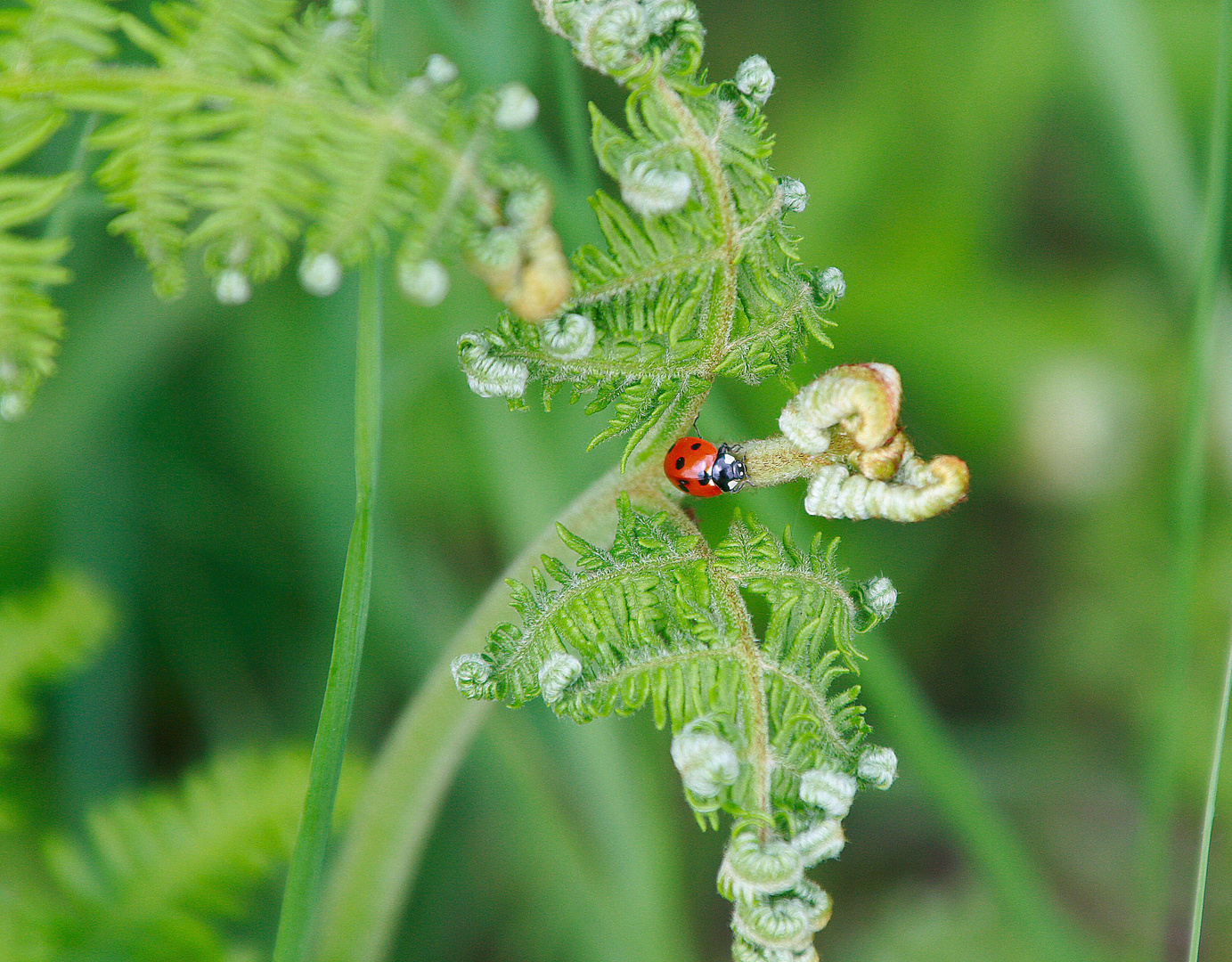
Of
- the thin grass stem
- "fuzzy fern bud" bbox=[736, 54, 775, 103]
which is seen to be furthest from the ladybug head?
the thin grass stem

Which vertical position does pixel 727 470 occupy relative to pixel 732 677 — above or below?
above

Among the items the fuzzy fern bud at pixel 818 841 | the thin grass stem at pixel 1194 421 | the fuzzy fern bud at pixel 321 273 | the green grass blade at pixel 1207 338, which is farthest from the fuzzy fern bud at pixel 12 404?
the thin grass stem at pixel 1194 421

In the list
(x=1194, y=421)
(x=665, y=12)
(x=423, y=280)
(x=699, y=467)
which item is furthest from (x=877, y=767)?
(x=1194, y=421)

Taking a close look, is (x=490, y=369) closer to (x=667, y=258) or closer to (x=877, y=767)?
Result: (x=667, y=258)

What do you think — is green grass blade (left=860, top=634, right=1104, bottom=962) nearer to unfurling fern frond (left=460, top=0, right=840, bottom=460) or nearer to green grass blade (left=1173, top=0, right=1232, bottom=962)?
green grass blade (left=1173, top=0, right=1232, bottom=962)

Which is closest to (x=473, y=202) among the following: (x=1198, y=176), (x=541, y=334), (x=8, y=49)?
(x=541, y=334)
